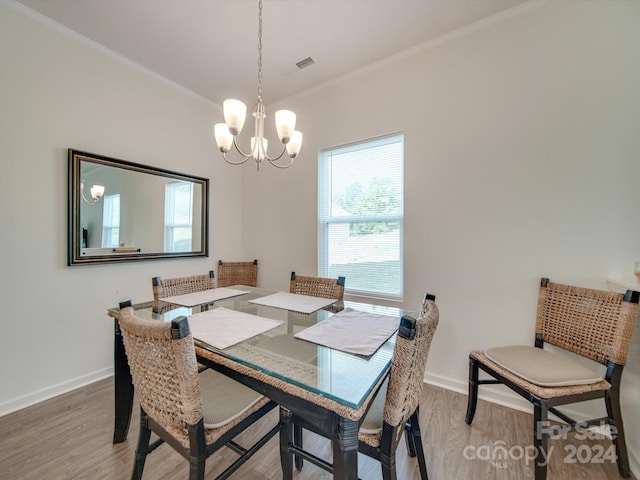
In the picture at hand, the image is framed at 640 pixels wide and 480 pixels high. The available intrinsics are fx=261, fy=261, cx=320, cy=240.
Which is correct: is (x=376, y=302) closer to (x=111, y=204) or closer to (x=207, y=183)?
(x=207, y=183)

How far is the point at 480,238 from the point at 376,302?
1048 mm

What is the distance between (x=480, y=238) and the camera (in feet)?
6.72

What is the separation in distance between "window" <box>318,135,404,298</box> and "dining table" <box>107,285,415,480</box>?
0.83 metres

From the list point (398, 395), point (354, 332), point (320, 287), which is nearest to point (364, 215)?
point (320, 287)

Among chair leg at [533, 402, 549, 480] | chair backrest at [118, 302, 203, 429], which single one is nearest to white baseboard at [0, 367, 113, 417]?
chair backrest at [118, 302, 203, 429]

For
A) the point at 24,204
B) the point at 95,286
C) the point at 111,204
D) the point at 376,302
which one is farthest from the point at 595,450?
the point at 24,204

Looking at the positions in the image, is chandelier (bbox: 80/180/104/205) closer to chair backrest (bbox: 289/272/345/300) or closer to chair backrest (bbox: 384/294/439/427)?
chair backrest (bbox: 289/272/345/300)

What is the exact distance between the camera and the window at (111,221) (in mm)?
2316

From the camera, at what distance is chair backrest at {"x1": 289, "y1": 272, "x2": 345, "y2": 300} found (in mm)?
2008

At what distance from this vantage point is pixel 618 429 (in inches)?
53.1

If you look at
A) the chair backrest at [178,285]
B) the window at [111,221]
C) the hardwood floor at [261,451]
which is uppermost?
the window at [111,221]

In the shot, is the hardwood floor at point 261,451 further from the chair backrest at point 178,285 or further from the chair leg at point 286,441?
the chair backrest at point 178,285

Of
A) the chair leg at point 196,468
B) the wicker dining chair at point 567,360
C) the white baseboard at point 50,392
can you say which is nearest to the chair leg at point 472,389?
the wicker dining chair at point 567,360

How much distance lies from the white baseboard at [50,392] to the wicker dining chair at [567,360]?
299cm
